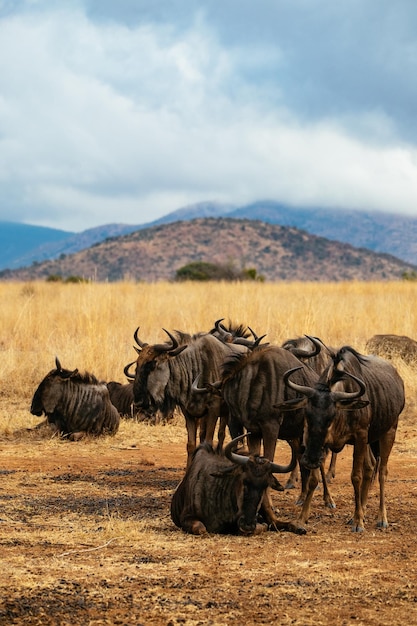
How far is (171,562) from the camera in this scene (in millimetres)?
6438

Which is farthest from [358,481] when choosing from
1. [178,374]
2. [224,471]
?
[178,374]

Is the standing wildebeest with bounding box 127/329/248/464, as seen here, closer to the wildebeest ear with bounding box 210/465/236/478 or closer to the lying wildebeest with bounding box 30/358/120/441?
the wildebeest ear with bounding box 210/465/236/478

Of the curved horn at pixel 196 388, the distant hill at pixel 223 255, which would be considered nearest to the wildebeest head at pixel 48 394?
the curved horn at pixel 196 388

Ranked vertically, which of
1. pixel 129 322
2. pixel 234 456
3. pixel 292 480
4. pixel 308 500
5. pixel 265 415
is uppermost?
pixel 129 322

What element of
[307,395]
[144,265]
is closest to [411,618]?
[307,395]

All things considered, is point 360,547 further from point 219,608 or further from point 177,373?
point 177,373

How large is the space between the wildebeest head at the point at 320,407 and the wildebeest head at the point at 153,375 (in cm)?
226

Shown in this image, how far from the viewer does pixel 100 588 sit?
5785mm

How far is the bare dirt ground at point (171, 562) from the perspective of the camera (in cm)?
541

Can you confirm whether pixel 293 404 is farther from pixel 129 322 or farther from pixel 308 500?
pixel 129 322

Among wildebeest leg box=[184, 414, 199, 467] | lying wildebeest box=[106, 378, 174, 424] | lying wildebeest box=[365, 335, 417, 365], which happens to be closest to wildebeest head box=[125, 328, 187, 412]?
wildebeest leg box=[184, 414, 199, 467]

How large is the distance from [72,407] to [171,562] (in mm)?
6021

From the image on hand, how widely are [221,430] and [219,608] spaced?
4.13 m

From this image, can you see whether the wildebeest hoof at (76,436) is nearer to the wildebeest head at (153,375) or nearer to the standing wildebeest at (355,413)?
the wildebeest head at (153,375)
